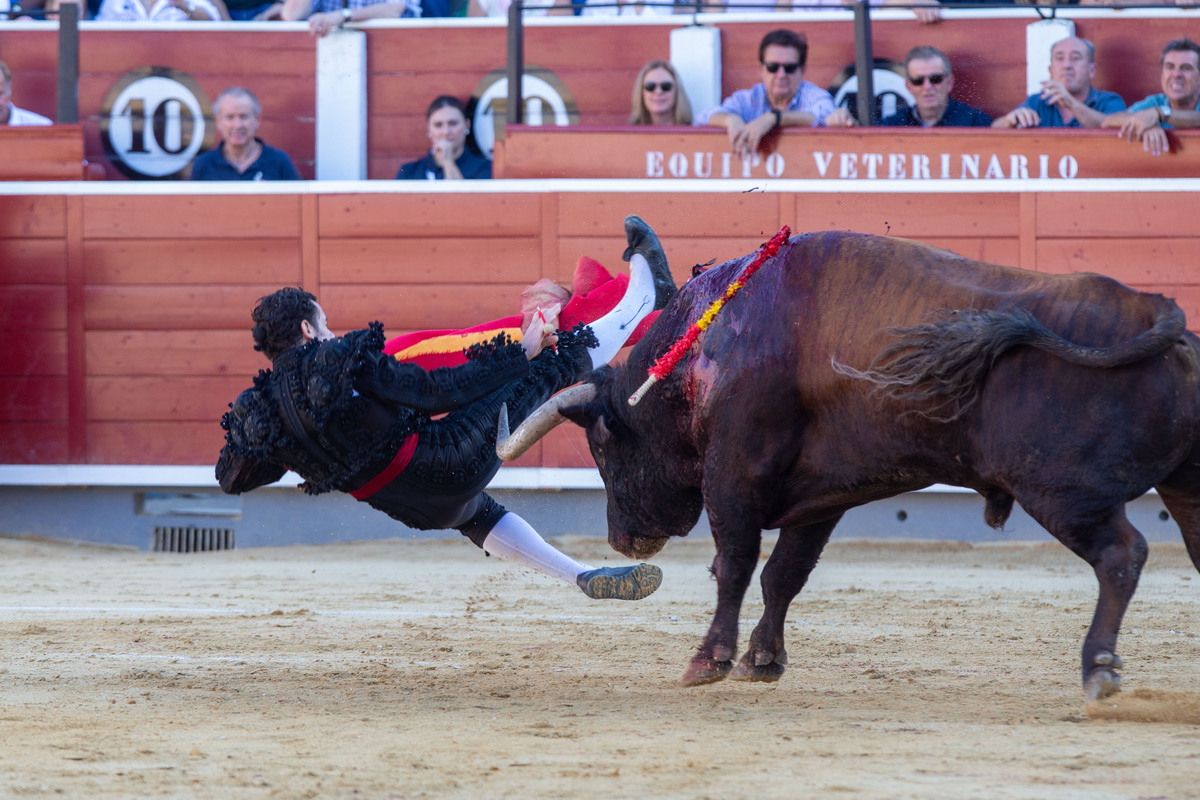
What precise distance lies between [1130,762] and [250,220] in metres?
6.40

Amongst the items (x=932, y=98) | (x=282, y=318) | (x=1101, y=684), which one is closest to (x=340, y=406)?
(x=282, y=318)

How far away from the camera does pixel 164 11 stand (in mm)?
8492

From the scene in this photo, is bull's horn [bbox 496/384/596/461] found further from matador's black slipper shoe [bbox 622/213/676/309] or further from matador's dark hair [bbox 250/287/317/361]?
matador's dark hair [bbox 250/287/317/361]

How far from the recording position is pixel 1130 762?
263cm

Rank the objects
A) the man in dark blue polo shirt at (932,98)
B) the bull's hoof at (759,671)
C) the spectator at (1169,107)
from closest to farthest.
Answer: the bull's hoof at (759,671), the spectator at (1169,107), the man in dark blue polo shirt at (932,98)

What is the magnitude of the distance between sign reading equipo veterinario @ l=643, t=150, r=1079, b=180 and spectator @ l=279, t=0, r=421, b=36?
6.04 ft

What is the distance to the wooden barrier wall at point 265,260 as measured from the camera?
766 centimetres

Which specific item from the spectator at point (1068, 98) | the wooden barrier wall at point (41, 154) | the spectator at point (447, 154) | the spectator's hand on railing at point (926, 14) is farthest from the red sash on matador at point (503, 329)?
the wooden barrier wall at point (41, 154)

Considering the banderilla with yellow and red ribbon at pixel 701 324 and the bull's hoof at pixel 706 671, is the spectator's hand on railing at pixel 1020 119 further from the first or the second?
the bull's hoof at pixel 706 671

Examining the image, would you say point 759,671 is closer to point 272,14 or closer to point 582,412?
point 582,412

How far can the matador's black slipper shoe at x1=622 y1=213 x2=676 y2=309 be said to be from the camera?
433 cm

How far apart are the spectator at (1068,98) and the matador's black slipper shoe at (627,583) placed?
463 centimetres

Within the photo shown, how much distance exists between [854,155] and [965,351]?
15.6 ft

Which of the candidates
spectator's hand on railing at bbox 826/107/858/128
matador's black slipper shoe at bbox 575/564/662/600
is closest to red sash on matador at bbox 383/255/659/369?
matador's black slipper shoe at bbox 575/564/662/600
